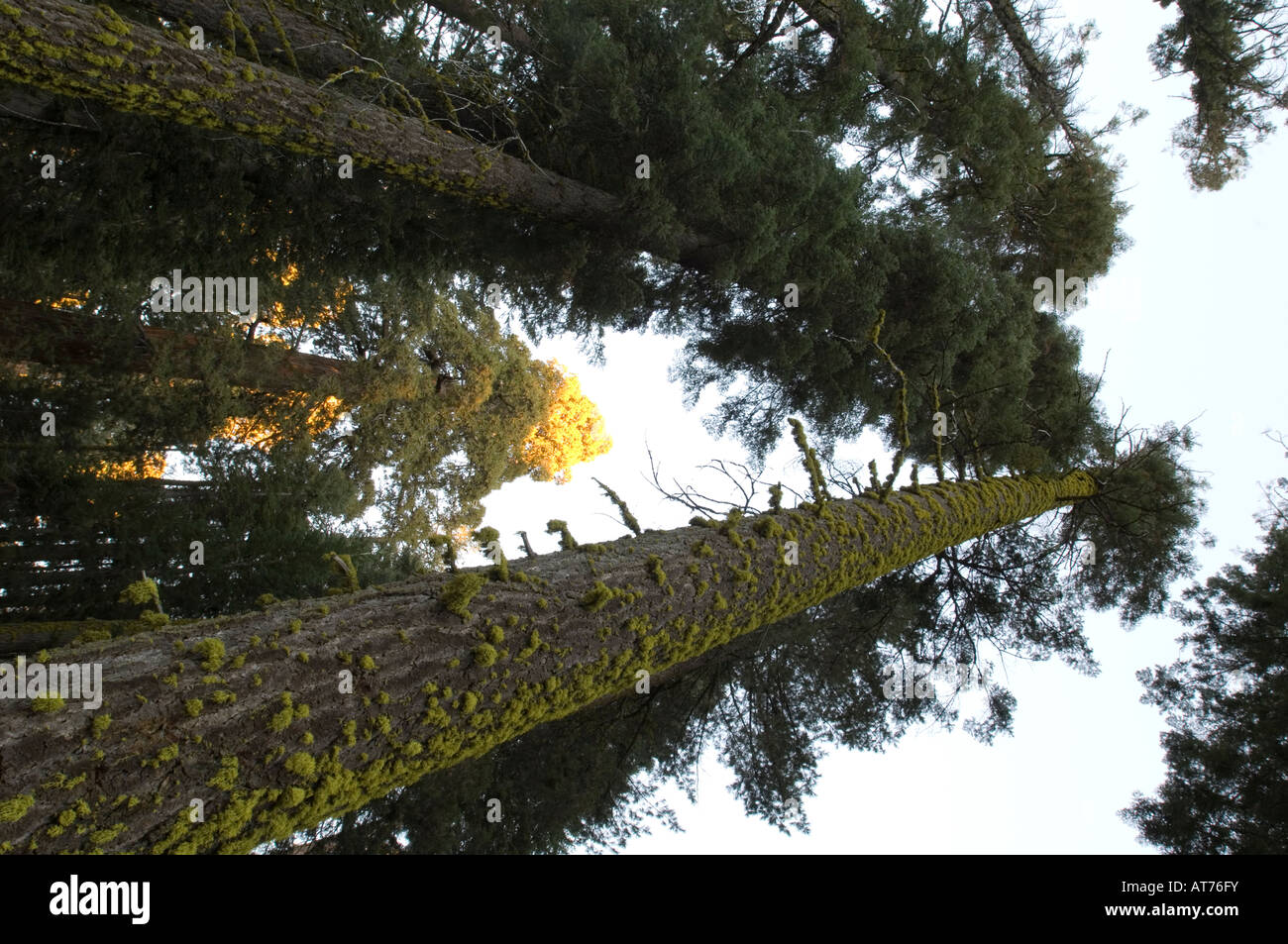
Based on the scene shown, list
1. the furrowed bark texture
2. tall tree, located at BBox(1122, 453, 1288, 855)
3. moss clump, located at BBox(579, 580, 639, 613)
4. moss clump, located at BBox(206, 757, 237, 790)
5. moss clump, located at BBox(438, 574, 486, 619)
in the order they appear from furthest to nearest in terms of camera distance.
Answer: tall tree, located at BBox(1122, 453, 1288, 855) < the furrowed bark texture < moss clump, located at BBox(579, 580, 639, 613) < moss clump, located at BBox(438, 574, 486, 619) < moss clump, located at BBox(206, 757, 237, 790)

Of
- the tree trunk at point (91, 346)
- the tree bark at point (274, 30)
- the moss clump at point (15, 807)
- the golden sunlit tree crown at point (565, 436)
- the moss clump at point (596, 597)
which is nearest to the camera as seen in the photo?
the moss clump at point (15, 807)

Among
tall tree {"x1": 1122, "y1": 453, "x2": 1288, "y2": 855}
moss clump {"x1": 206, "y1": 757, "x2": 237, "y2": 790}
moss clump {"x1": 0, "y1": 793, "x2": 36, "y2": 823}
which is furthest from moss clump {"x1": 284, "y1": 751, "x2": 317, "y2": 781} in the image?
tall tree {"x1": 1122, "y1": 453, "x2": 1288, "y2": 855}

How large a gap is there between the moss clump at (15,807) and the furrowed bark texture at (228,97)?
3938 mm

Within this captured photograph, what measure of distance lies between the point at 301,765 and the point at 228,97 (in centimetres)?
419

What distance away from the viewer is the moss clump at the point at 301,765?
7.24ft

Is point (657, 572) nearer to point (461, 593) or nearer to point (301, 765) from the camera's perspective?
point (461, 593)

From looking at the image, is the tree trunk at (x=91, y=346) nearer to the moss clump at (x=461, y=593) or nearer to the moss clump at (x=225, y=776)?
the moss clump at (x=461, y=593)

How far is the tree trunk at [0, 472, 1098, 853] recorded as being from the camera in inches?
71.9

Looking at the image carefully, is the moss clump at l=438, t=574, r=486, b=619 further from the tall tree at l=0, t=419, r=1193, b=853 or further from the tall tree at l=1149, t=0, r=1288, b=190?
the tall tree at l=1149, t=0, r=1288, b=190

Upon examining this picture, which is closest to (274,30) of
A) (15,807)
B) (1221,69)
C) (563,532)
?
(563,532)

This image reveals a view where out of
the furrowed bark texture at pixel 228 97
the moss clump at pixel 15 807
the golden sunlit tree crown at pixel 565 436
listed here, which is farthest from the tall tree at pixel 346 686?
the golden sunlit tree crown at pixel 565 436
